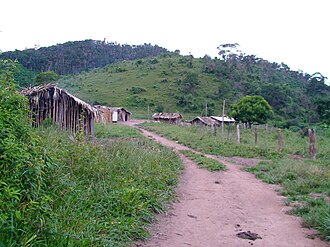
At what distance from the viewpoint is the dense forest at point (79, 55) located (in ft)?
218

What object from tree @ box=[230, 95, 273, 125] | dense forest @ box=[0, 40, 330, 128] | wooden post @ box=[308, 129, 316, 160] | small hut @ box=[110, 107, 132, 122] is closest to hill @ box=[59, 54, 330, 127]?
dense forest @ box=[0, 40, 330, 128]

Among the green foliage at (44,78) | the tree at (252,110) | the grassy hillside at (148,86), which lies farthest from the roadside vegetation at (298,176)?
the grassy hillside at (148,86)

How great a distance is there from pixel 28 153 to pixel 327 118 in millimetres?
32612

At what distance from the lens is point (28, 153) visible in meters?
4.08

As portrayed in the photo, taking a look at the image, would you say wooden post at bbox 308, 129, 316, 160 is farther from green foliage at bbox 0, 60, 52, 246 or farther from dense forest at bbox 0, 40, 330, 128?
dense forest at bbox 0, 40, 330, 128

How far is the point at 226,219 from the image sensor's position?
635 centimetres

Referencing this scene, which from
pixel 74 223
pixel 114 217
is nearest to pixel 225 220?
pixel 114 217

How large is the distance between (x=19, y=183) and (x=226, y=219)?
12.5 feet

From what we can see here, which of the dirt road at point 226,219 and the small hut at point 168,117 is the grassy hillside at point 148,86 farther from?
the dirt road at point 226,219

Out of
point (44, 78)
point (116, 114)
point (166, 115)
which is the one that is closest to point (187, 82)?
point (166, 115)

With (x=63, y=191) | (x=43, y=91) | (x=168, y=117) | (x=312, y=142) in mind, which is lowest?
(x=63, y=191)

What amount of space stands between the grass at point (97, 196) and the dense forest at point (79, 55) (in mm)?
55157

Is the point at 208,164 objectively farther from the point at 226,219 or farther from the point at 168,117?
the point at 168,117

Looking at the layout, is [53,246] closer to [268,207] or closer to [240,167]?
[268,207]
